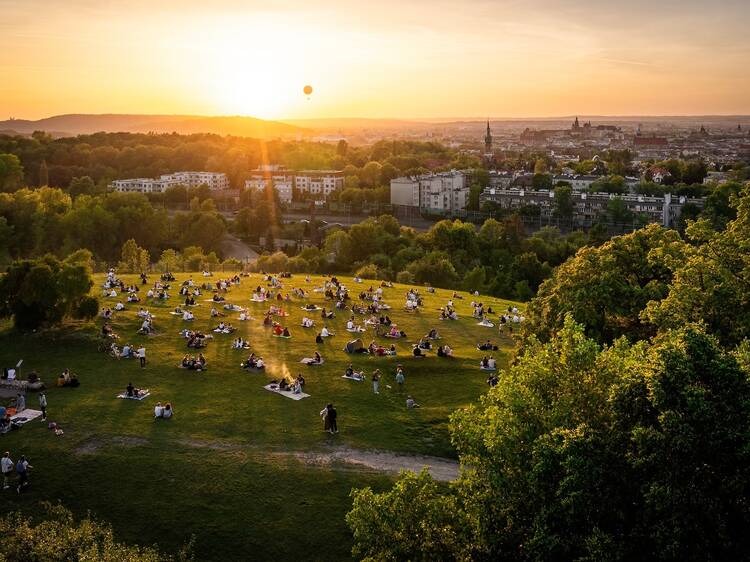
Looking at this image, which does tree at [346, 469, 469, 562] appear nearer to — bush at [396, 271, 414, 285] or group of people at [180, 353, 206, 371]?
group of people at [180, 353, 206, 371]

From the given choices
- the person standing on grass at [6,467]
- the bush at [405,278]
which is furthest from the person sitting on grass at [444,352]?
the bush at [405,278]

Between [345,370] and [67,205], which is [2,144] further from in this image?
[345,370]

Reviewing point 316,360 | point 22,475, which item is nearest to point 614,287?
point 316,360

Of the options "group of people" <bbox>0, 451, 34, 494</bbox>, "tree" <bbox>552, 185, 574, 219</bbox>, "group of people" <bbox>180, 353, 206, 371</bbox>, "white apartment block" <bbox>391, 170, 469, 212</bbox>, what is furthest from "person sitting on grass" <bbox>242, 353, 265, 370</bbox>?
"white apartment block" <bbox>391, 170, 469, 212</bbox>

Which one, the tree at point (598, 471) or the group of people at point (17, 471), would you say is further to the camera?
the group of people at point (17, 471)

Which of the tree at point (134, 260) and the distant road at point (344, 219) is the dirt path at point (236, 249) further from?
the tree at point (134, 260)

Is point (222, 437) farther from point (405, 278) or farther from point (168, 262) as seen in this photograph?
point (168, 262)
